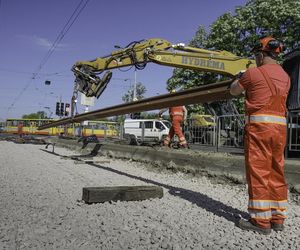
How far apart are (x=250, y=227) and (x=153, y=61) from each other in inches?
292

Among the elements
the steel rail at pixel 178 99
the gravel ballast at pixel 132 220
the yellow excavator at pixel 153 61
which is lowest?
the gravel ballast at pixel 132 220

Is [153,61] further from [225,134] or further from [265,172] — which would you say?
[265,172]

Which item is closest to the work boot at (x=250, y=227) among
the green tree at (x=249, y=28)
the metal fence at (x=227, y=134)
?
the metal fence at (x=227, y=134)

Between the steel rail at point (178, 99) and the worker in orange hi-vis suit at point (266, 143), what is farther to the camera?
the steel rail at point (178, 99)

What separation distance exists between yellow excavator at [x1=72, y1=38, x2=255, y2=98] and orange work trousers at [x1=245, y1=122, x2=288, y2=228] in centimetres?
672

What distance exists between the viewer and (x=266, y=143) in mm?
3797

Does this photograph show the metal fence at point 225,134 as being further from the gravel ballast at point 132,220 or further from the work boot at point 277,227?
the work boot at point 277,227

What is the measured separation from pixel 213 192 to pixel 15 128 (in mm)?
51749

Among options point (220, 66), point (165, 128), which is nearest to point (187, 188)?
point (220, 66)

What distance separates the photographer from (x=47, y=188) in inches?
238

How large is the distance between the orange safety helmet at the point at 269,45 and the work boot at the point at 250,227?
1829mm

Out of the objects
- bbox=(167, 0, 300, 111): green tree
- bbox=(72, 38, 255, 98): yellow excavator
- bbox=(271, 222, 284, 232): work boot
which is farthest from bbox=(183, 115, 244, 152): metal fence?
bbox=(167, 0, 300, 111): green tree

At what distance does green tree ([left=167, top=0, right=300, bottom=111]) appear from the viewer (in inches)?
1160

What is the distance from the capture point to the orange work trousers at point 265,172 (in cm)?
379
